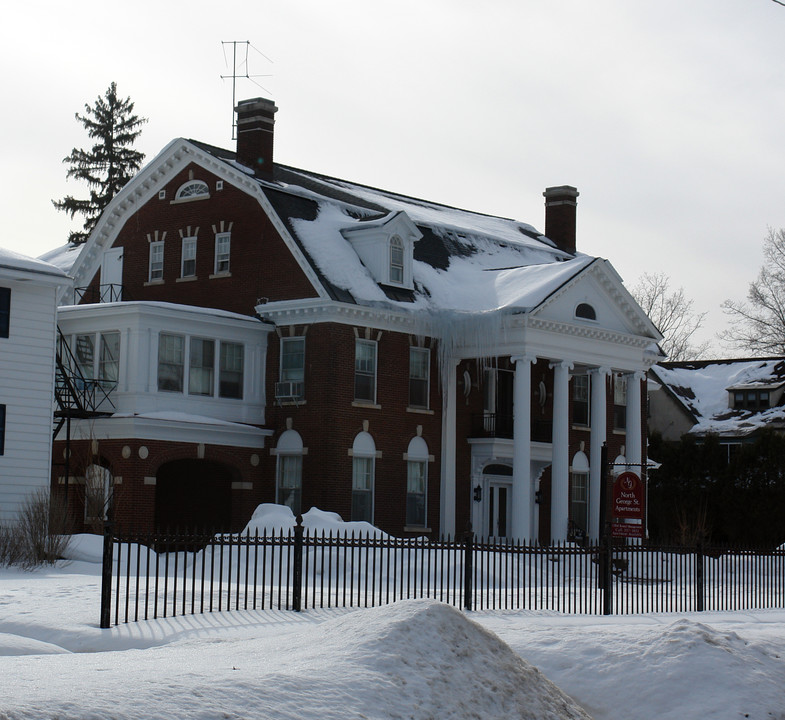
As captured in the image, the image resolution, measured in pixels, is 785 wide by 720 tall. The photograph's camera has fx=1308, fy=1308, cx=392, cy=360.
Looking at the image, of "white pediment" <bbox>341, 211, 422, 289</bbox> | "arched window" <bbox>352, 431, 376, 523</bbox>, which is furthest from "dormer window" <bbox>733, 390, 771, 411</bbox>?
"arched window" <bbox>352, 431, 376, 523</bbox>

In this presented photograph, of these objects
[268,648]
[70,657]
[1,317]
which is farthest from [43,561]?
[268,648]

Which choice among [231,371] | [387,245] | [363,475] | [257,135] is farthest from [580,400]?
[257,135]

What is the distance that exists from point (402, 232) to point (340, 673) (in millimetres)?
28231

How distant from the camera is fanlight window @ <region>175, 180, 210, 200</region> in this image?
38.9 m

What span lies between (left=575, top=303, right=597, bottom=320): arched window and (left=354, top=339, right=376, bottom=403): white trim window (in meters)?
6.75

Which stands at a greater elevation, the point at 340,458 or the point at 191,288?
the point at 191,288

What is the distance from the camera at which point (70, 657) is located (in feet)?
41.7

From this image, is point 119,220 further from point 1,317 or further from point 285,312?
point 1,317

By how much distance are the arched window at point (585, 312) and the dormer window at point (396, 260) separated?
5.46 meters

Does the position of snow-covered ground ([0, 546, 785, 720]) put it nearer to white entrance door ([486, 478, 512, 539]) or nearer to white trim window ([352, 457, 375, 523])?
white trim window ([352, 457, 375, 523])

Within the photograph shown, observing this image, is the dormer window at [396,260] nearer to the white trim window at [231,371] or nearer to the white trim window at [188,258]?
the white trim window at [231,371]

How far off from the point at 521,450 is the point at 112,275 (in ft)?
46.5

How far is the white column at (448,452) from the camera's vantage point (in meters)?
37.6

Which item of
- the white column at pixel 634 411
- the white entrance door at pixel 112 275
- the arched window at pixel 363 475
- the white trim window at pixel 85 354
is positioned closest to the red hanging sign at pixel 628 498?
the arched window at pixel 363 475
